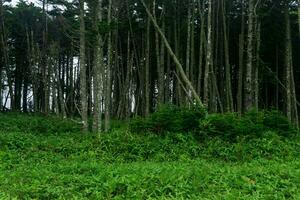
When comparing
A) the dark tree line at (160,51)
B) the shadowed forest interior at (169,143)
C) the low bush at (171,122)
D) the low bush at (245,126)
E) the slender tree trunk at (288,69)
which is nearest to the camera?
the shadowed forest interior at (169,143)

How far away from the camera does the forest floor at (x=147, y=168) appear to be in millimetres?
7852

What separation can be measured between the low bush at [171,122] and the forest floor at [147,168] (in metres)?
0.58

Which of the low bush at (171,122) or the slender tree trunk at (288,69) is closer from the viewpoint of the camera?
the low bush at (171,122)

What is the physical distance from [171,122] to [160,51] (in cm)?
1240

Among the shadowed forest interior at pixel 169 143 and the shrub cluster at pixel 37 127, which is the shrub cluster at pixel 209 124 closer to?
the shadowed forest interior at pixel 169 143

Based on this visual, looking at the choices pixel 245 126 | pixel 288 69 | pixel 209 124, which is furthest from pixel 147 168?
pixel 288 69

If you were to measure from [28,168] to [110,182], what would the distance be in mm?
2885

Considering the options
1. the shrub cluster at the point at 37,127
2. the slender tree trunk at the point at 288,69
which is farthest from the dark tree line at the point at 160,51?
the shrub cluster at the point at 37,127

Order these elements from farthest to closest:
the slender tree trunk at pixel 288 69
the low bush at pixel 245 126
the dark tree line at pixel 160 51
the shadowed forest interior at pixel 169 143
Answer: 1. the slender tree trunk at pixel 288 69
2. the dark tree line at pixel 160 51
3. the low bush at pixel 245 126
4. the shadowed forest interior at pixel 169 143

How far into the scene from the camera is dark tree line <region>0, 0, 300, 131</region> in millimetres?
17031

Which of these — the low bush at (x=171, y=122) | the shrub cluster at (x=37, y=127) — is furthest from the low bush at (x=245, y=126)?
the shrub cluster at (x=37, y=127)

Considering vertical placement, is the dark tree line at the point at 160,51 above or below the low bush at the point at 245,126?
above

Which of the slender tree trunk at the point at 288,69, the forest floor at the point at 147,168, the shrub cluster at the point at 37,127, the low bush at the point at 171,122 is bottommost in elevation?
the forest floor at the point at 147,168

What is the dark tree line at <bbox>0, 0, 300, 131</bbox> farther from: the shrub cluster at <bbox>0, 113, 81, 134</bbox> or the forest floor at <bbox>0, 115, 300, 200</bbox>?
the forest floor at <bbox>0, 115, 300, 200</bbox>
